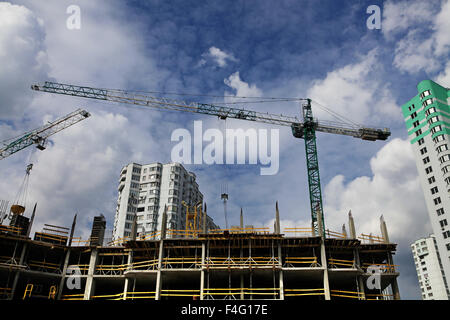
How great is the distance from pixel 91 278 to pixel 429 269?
383 ft

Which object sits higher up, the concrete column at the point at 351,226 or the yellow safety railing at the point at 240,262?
the concrete column at the point at 351,226

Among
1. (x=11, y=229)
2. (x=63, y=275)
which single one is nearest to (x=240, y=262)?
(x=63, y=275)

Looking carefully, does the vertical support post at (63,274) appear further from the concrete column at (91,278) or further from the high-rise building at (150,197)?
the high-rise building at (150,197)

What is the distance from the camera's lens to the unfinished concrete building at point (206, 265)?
37.5 metres

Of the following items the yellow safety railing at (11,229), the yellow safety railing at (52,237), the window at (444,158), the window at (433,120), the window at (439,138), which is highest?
the window at (433,120)

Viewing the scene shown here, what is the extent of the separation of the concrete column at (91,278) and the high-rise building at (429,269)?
106262mm

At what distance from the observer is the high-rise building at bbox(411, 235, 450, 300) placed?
112 m

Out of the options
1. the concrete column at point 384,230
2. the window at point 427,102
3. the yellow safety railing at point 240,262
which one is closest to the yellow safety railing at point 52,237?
the yellow safety railing at point 240,262

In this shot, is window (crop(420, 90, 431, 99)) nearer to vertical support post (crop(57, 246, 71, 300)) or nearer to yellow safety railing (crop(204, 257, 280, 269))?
yellow safety railing (crop(204, 257, 280, 269))

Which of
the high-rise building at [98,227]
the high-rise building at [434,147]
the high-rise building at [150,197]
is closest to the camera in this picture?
the high-rise building at [98,227]

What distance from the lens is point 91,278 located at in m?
40.8

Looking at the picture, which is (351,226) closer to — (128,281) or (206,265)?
(206,265)

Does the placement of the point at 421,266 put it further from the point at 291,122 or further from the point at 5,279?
the point at 5,279
